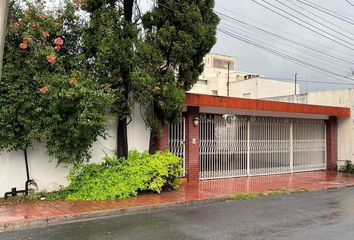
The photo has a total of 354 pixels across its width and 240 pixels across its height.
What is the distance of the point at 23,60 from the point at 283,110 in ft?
34.7

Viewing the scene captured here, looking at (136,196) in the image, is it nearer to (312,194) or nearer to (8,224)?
(8,224)

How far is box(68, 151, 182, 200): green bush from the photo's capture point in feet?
36.9

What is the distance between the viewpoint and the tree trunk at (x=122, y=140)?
12695 millimetres

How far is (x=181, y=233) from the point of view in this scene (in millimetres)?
7688

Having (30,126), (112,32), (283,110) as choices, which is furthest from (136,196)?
(283,110)

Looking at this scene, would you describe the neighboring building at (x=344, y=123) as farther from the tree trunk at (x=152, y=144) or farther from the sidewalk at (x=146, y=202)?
the tree trunk at (x=152, y=144)

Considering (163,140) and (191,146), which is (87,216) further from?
(191,146)

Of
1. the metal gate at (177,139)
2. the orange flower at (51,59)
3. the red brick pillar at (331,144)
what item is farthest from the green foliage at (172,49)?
the red brick pillar at (331,144)

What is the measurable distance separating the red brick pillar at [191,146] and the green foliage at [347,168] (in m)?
8.48

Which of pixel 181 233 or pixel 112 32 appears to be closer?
pixel 181 233

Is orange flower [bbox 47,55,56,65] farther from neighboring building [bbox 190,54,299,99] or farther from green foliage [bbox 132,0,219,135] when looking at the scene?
neighboring building [bbox 190,54,299,99]

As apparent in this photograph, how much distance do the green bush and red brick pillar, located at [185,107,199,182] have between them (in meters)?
2.53

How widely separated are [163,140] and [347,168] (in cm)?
1017

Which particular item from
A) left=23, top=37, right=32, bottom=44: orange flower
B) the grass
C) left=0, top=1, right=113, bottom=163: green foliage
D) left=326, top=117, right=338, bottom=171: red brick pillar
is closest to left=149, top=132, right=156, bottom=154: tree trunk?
left=0, top=1, right=113, bottom=163: green foliage
